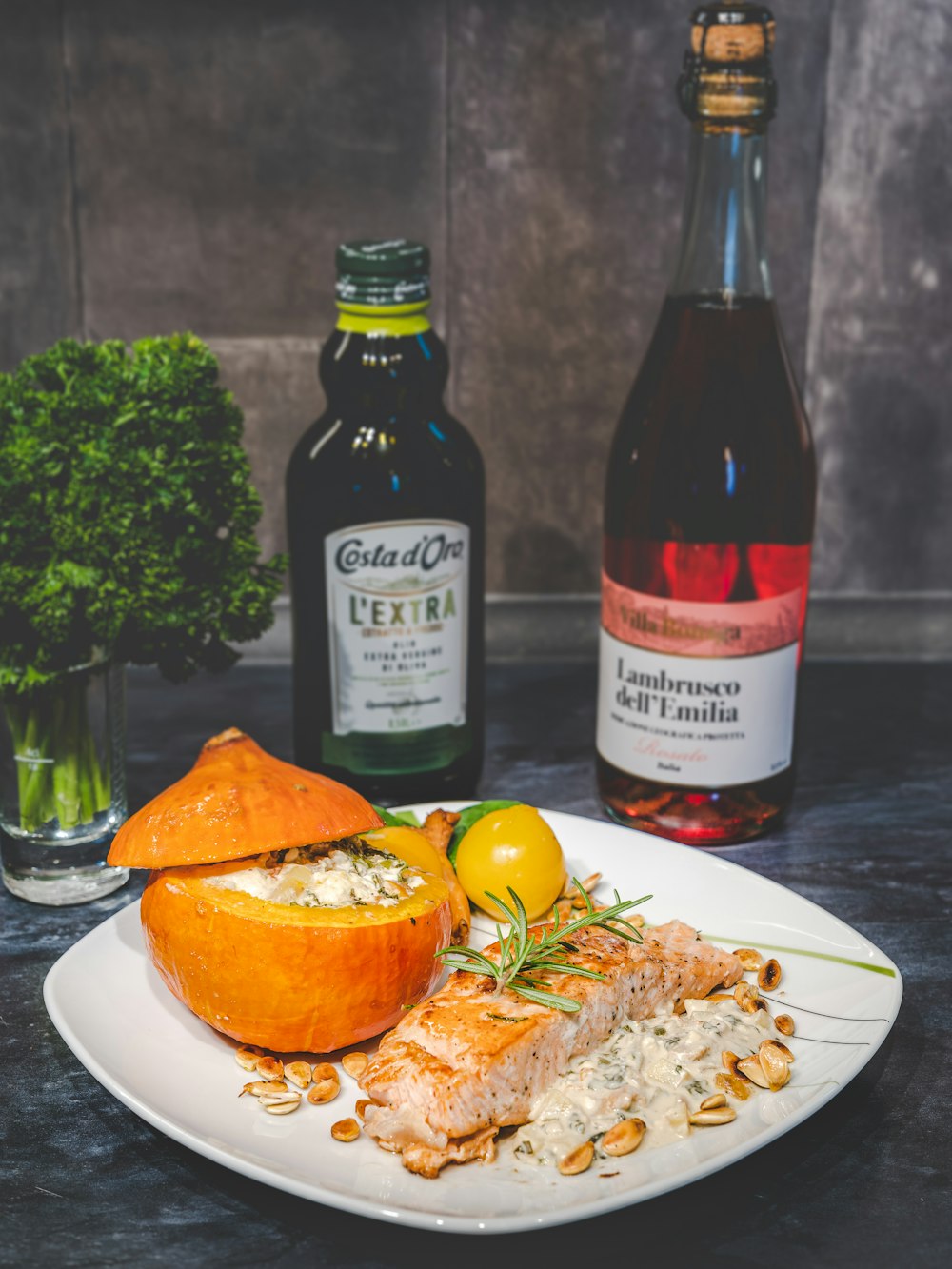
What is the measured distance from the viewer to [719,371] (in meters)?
1.00

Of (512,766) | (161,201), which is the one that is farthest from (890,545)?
(161,201)

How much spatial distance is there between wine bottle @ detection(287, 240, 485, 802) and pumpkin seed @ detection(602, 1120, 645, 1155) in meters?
0.43

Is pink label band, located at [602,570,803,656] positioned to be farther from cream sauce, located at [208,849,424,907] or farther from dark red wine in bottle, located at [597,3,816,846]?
cream sauce, located at [208,849,424,907]

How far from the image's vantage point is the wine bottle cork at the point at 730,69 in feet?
2.79

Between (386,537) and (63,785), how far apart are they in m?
0.28

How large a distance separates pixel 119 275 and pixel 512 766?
575 mm

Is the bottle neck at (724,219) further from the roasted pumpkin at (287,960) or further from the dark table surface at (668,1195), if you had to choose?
the roasted pumpkin at (287,960)

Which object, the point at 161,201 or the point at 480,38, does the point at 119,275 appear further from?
the point at 480,38

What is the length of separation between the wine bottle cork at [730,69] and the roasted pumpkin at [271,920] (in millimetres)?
495

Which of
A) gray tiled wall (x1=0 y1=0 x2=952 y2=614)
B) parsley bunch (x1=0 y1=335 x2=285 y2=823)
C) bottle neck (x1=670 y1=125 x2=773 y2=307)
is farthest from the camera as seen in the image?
gray tiled wall (x1=0 y1=0 x2=952 y2=614)

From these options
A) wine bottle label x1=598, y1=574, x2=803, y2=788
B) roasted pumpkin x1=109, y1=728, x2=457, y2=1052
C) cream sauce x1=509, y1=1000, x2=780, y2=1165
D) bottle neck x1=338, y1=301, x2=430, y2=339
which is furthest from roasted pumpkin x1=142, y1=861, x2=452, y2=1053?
bottle neck x1=338, y1=301, x2=430, y2=339

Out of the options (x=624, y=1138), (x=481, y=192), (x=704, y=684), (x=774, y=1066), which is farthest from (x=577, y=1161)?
(x=481, y=192)

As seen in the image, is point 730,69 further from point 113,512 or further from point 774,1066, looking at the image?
point 774,1066

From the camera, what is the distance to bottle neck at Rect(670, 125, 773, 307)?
0.94 meters
